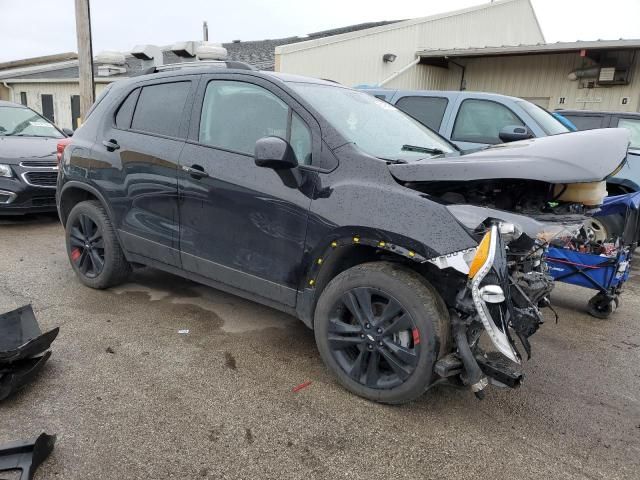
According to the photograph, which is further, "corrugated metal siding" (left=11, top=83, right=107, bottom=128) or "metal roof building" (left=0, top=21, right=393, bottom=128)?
"corrugated metal siding" (left=11, top=83, right=107, bottom=128)

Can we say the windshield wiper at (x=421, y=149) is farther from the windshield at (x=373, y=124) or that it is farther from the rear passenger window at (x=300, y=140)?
the rear passenger window at (x=300, y=140)

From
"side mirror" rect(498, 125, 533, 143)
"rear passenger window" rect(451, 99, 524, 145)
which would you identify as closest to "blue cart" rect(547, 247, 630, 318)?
"side mirror" rect(498, 125, 533, 143)

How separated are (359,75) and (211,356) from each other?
11724 mm

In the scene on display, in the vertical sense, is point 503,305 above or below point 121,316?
above

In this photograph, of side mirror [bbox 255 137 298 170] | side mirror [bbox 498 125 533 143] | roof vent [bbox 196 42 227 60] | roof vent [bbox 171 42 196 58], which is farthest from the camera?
roof vent [bbox 171 42 196 58]

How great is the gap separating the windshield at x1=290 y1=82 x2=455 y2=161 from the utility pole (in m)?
7.83

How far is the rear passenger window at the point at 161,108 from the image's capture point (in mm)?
3841

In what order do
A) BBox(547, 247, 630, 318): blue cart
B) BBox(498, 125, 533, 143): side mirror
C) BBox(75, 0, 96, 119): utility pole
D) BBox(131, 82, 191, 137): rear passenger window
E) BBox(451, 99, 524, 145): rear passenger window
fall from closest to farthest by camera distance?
BBox(131, 82, 191, 137): rear passenger window
BBox(547, 247, 630, 318): blue cart
BBox(498, 125, 533, 143): side mirror
BBox(451, 99, 524, 145): rear passenger window
BBox(75, 0, 96, 119): utility pole

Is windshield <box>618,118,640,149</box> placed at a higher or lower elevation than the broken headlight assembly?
higher

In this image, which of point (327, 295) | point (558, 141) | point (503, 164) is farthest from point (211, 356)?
point (558, 141)

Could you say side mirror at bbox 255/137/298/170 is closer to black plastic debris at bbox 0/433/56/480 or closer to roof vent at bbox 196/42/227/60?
black plastic debris at bbox 0/433/56/480

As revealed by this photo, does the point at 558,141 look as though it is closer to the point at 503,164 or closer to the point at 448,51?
the point at 503,164

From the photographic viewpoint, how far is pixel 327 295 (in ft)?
9.86

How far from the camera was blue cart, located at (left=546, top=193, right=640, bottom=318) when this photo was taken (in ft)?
14.5
